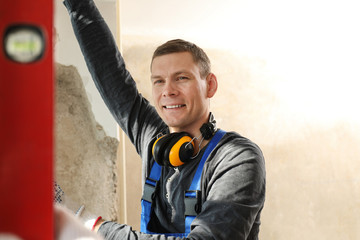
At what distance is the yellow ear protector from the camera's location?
1081 mm

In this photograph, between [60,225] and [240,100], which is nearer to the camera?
[60,225]

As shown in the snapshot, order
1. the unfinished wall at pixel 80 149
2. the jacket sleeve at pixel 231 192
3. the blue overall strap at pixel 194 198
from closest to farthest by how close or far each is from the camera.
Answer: the jacket sleeve at pixel 231 192 < the blue overall strap at pixel 194 198 < the unfinished wall at pixel 80 149

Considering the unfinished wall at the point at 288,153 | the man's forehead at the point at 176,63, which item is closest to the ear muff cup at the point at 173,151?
the man's forehead at the point at 176,63

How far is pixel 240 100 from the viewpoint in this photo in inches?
115

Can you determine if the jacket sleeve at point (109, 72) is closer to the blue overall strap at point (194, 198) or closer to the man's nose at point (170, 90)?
the man's nose at point (170, 90)

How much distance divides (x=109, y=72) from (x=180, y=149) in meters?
0.36

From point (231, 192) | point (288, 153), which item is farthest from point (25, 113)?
point (288, 153)

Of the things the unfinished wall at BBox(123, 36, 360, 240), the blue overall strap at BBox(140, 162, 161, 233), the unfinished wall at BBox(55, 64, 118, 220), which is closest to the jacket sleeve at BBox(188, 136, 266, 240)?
the blue overall strap at BBox(140, 162, 161, 233)

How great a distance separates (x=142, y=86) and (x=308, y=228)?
5.52 ft

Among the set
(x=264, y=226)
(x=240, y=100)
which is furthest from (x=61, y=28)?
(x=264, y=226)

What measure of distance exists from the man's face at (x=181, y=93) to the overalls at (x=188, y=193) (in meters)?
0.12

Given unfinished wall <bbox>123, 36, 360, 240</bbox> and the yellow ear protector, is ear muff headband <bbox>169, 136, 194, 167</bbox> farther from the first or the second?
unfinished wall <bbox>123, 36, 360, 240</bbox>

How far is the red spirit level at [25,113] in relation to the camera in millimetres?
189

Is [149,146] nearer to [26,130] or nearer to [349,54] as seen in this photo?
[26,130]
